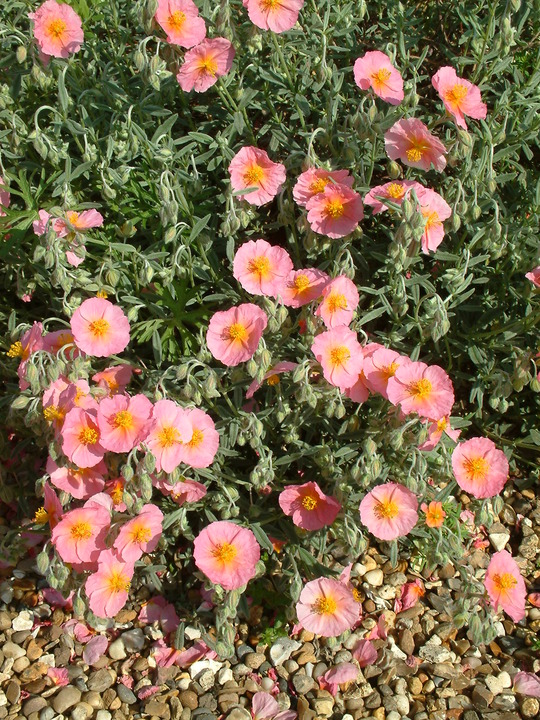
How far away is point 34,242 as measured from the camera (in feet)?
11.7

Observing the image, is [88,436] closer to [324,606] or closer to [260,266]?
[260,266]

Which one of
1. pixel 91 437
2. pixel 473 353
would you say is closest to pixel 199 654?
pixel 91 437

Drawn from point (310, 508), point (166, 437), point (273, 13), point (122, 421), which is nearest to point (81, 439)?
point (122, 421)

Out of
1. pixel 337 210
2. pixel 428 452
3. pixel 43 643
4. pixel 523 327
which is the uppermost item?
pixel 337 210

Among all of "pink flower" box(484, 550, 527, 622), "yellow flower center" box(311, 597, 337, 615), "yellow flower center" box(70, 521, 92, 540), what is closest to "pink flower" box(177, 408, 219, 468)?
"yellow flower center" box(70, 521, 92, 540)

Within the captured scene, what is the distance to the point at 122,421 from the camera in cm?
270

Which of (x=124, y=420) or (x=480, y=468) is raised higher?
(x=124, y=420)

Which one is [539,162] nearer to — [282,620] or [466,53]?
[466,53]

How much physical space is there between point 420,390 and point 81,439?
46.8 inches

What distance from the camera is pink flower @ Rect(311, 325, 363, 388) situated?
273 cm

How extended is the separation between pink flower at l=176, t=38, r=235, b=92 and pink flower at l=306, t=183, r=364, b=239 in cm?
64

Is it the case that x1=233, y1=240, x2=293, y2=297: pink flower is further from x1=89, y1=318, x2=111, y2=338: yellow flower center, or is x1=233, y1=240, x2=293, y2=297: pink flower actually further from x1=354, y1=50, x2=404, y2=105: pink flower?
x1=354, y1=50, x2=404, y2=105: pink flower

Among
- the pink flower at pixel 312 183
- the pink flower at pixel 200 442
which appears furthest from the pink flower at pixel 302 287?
the pink flower at pixel 200 442

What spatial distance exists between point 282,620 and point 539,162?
262cm
